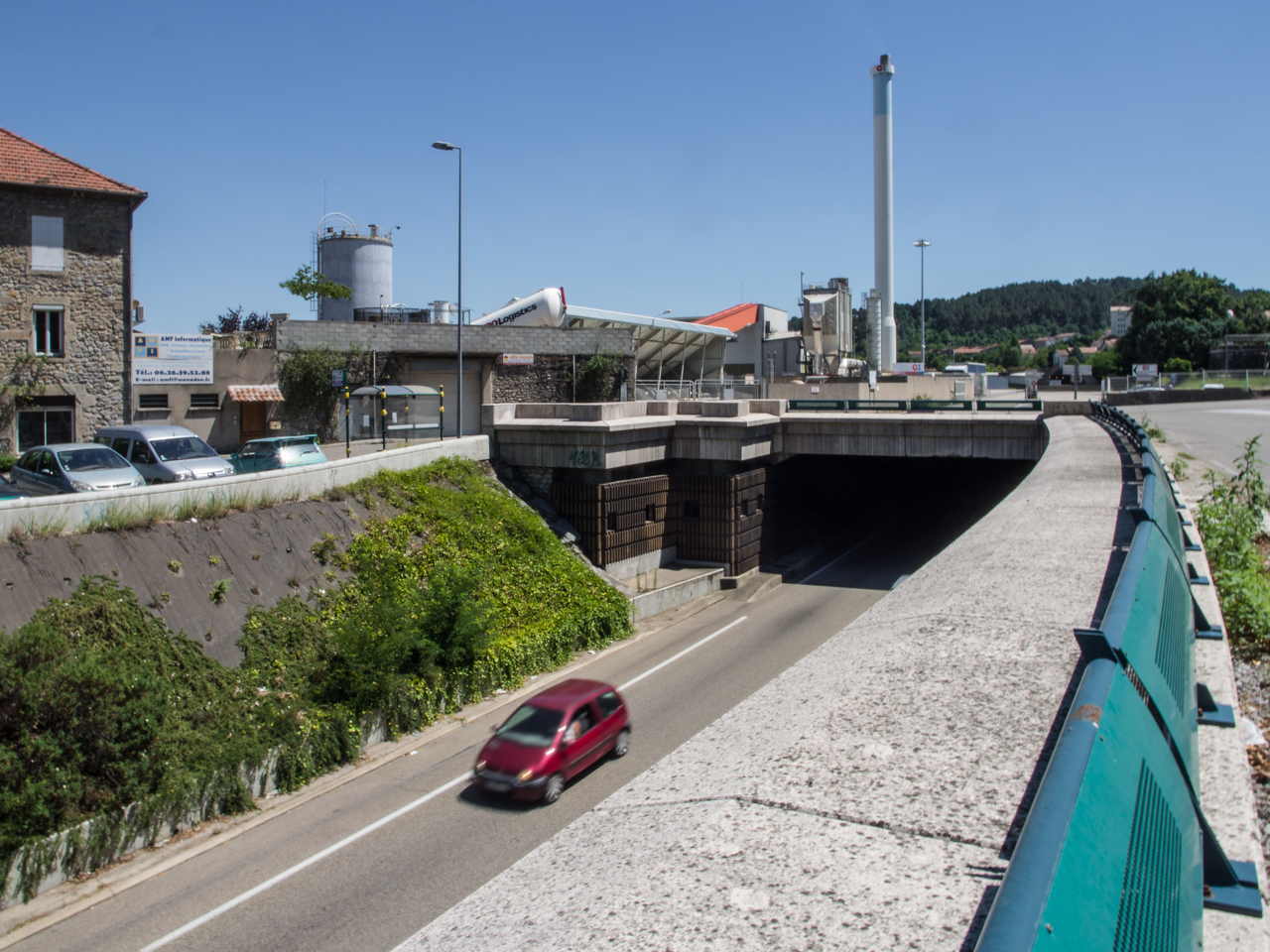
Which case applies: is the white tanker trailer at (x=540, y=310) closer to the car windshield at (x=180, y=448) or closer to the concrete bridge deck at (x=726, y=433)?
the concrete bridge deck at (x=726, y=433)

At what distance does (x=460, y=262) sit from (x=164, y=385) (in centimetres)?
1201

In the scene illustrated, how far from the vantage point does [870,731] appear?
3133mm

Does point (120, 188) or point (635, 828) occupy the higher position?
point (120, 188)

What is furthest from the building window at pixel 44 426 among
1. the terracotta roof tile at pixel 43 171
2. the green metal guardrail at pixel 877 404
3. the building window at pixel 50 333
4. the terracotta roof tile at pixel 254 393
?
the green metal guardrail at pixel 877 404

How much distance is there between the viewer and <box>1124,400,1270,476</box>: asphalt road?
2066 cm

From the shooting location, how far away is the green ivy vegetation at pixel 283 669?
12062 mm

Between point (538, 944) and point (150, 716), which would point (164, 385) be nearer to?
point (150, 716)

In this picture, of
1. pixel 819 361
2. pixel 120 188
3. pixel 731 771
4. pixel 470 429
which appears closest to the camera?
pixel 731 771

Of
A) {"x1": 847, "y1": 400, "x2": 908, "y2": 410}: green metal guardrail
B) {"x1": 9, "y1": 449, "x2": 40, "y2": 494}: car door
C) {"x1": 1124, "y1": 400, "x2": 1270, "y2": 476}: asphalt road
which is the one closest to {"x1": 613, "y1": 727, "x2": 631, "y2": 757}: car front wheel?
{"x1": 1124, "y1": 400, "x2": 1270, "y2": 476}: asphalt road

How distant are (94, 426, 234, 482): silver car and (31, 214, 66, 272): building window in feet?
32.9

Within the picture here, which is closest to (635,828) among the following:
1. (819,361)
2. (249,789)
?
(249,789)

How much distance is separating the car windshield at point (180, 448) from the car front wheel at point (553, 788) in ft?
47.4

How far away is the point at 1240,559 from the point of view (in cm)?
863

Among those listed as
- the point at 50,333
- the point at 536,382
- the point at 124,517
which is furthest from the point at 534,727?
the point at 536,382
